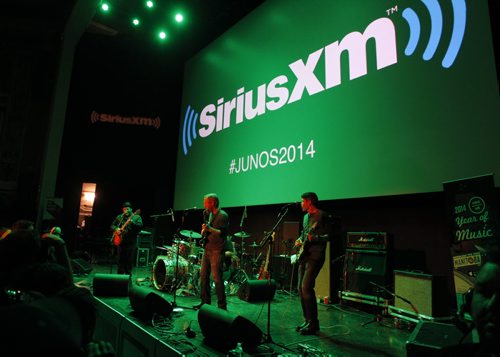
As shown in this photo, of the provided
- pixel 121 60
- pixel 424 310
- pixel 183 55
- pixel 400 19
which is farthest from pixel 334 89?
pixel 121 60

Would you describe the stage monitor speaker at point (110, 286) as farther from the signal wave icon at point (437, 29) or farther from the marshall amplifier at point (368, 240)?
the signal wave icon at point (437, 29)

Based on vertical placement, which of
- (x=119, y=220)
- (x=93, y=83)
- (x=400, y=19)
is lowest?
(x=119, y=220)

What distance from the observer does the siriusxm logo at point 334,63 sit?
14.3 ft

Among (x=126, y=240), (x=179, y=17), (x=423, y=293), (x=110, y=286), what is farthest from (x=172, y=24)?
(x=423, y=293)

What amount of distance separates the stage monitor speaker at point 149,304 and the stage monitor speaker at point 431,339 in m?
2.60

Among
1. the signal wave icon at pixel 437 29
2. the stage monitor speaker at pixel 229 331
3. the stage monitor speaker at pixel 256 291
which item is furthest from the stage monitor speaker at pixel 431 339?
the signal wave icon at pixel 437 29

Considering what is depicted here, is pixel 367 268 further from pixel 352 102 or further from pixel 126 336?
pixel 126 336

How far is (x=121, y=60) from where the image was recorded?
11.4 m

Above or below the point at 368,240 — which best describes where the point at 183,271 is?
below

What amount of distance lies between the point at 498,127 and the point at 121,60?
10888 mm

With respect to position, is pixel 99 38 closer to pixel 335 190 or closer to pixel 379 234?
pixel 335 190

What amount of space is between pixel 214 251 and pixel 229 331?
1919mm

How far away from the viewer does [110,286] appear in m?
5.34

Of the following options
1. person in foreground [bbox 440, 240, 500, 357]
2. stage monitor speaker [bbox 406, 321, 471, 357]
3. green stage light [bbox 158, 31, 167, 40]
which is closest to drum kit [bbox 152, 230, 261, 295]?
stage monitor speaker [bbox 406, 321, 471, 357]
